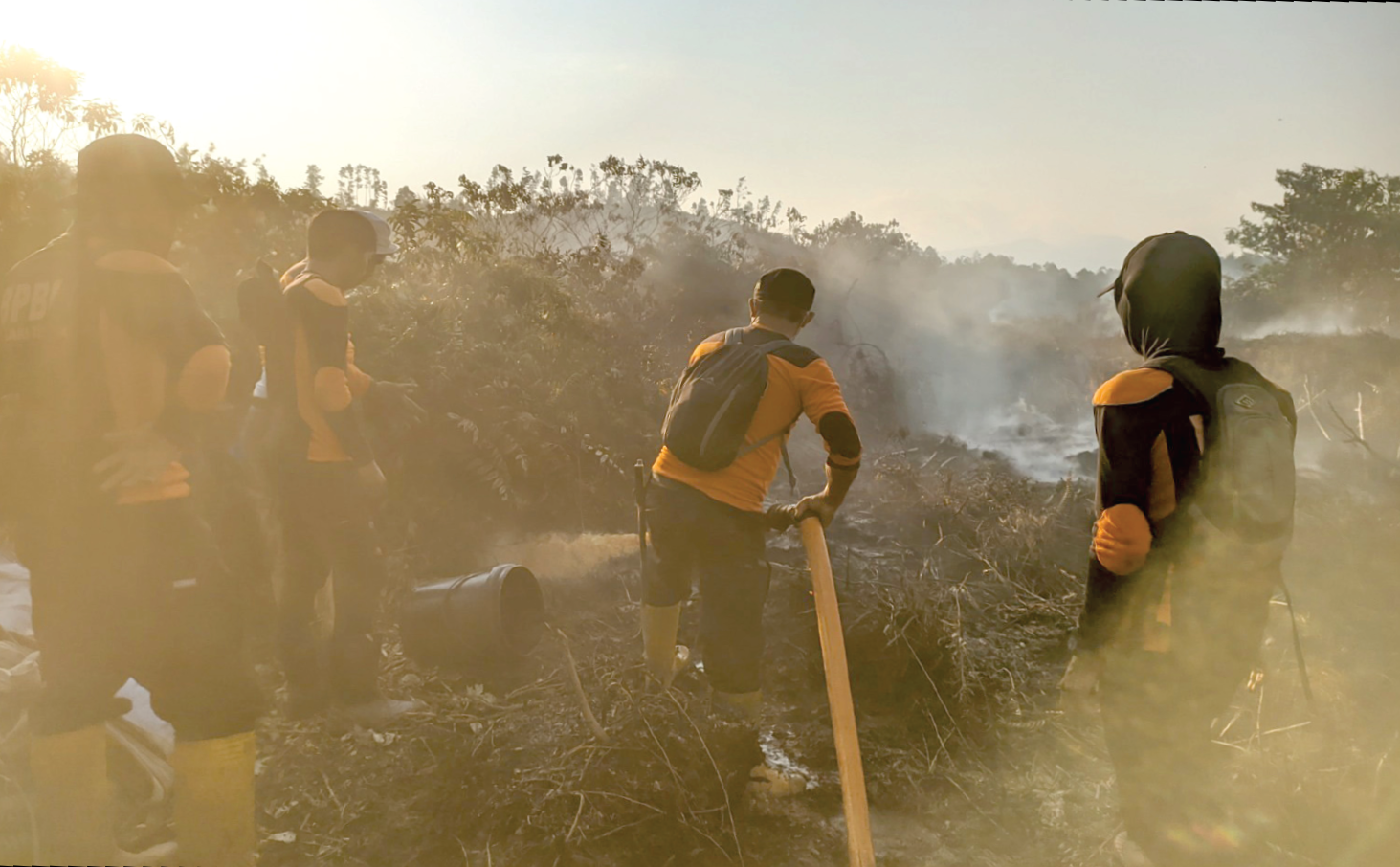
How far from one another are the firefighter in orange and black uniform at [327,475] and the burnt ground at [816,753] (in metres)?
0.29

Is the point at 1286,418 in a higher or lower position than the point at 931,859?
higher

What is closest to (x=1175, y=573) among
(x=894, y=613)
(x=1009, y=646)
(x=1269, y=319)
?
(x=894, y=613)

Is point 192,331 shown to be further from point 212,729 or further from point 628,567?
point 628,567

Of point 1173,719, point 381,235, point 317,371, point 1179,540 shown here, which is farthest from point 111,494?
point 1173,719

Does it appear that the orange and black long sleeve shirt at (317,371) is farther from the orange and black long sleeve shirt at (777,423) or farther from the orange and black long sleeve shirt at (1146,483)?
the orange and black long sleeve shirt at (1146,483)

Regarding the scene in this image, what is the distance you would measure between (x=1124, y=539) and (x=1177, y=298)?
0.75 meters

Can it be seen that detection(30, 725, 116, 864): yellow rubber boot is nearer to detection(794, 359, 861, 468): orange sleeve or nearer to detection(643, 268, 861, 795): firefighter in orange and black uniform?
detection(643, 268, 861, 795): firefighter in orange and black uniform

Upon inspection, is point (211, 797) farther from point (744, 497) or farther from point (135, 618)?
point (744, 497)

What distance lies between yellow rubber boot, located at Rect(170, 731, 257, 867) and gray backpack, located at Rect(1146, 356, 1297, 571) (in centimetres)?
299

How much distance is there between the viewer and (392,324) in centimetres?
616

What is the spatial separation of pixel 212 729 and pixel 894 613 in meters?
3.49

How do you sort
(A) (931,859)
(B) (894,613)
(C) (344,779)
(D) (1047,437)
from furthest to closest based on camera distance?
(D) (1047,437)
(B) (894,613)
(C) (344,779)
(A) (931,859)

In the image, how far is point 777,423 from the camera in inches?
116

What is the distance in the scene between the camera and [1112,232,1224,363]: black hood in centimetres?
214
